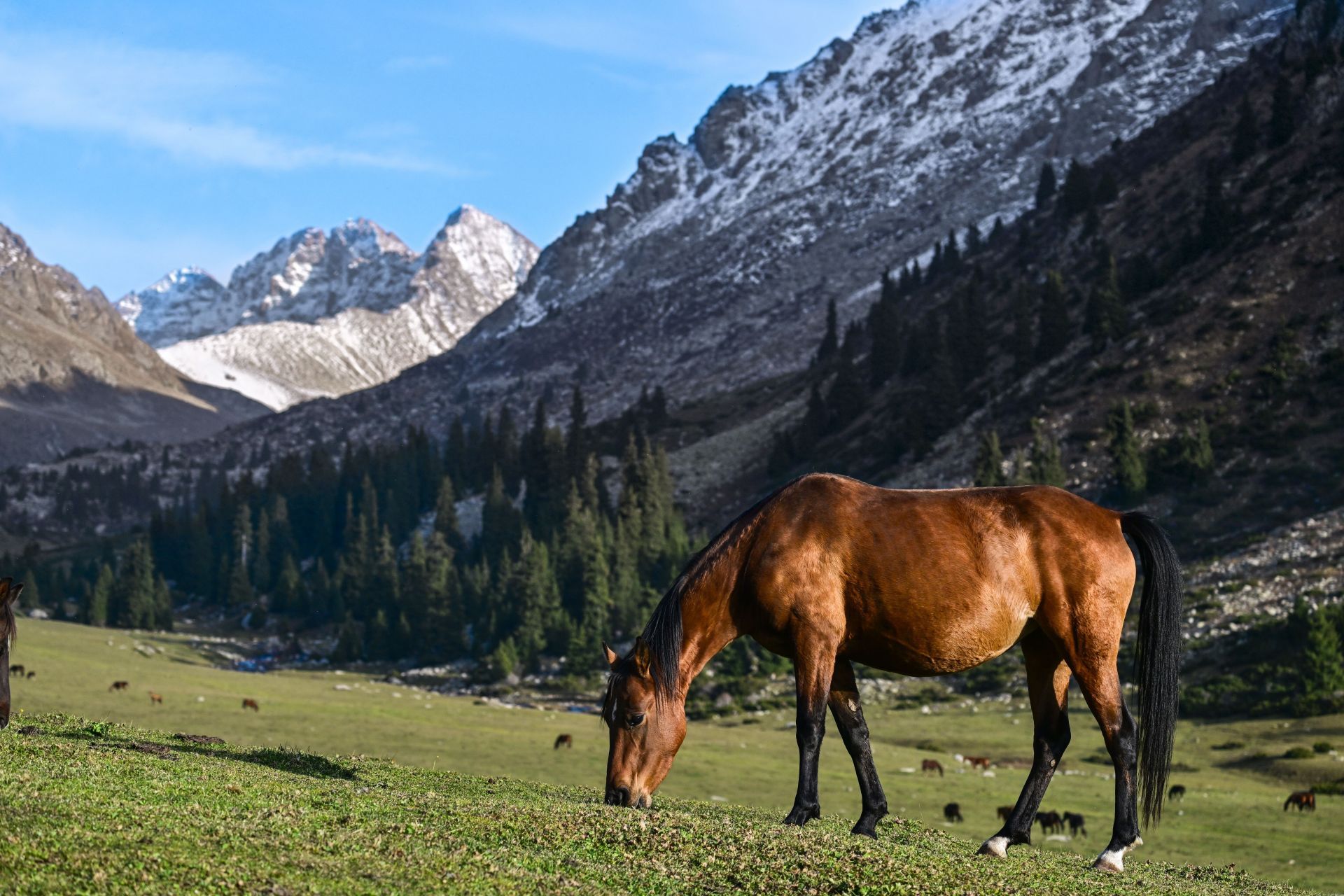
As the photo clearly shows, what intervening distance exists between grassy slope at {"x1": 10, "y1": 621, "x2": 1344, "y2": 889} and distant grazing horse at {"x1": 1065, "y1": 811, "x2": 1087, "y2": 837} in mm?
557

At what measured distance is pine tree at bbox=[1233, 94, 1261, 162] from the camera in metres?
170

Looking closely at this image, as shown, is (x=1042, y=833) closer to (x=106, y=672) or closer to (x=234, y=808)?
(x=234, y=808)

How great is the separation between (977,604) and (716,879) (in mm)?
4931

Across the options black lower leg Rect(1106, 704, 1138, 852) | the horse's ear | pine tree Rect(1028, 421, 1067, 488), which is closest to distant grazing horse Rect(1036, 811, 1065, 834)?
black lower leg Rect(1106, 704, 1138, 852)

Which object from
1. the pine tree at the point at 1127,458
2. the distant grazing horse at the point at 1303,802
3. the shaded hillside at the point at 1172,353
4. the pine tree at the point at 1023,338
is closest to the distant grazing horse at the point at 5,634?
the distant grazing horse at the point at 1303,802

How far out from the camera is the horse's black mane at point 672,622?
1462 centimetres

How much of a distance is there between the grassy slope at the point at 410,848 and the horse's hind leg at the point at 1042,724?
43cm

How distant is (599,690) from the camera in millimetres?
117688

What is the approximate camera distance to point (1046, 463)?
117500 millimetres

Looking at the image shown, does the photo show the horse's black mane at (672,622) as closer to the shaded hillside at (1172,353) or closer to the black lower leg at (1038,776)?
the black lower leg at (1038,776)

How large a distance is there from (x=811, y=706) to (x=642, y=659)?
6.50 ft

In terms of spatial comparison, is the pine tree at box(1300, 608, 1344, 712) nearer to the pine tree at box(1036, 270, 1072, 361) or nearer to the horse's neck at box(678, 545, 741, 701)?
the horse's neck at box(678, 545, 741, 701)

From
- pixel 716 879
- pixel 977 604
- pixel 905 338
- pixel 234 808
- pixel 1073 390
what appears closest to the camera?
pixel 716 879

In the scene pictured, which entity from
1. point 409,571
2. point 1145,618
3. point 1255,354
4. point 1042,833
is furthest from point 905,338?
point 1145,618
